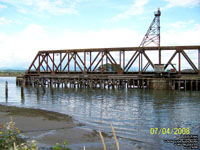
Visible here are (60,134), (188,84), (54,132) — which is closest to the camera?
→ (60,134)

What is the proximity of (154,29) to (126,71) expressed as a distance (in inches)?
462

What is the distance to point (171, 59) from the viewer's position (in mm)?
45938

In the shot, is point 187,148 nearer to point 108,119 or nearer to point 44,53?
point 108,119

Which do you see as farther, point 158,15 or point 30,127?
point 158,15

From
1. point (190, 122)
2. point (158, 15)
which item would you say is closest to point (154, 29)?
point (158, 15)
